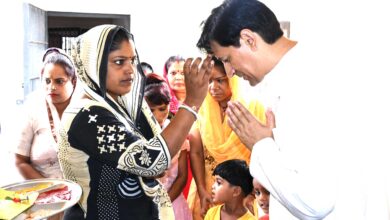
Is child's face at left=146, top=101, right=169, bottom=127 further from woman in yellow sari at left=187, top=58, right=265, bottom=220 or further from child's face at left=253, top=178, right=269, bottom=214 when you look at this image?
child's face at left=253, top=178, right=269, bottom=214

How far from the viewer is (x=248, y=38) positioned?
1.21 m

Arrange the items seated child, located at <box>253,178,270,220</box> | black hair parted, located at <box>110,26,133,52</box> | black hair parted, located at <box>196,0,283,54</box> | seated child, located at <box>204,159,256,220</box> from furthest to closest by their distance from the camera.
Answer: seated child, located at <box>204,159,256,220</box>, seated child, located at <box>253,178,270,220</box>, black hair parted, located at <box>110,26,133,52</box>, black hair parted, located at <box>196,0,283,54</box>

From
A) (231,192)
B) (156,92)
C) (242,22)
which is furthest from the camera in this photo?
(156,92)

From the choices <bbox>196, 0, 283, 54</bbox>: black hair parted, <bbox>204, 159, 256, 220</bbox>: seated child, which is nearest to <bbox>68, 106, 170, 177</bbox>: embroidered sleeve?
<bbox>196, 0, 283, 54</bbox>: black hair parted

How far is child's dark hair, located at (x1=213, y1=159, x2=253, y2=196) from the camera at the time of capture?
93.5 inches

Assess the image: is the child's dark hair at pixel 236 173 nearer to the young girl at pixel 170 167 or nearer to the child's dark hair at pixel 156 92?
the young girl at pixel 170 167

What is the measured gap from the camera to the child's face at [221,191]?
2344 mm

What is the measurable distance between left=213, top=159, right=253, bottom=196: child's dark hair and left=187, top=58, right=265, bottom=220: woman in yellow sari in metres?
0.15

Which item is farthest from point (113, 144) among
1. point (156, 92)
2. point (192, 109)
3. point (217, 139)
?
point (217, 139)

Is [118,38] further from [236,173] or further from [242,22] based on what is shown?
[236,173]

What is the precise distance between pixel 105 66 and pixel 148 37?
445 cm

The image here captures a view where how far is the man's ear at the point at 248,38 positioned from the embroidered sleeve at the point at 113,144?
17.5 inches

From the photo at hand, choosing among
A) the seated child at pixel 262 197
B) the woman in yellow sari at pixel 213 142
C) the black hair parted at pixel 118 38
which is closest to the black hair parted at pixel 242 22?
the black hair parted at pixel 118 38

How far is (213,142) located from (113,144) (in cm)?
139
